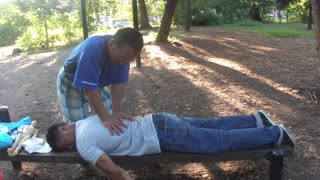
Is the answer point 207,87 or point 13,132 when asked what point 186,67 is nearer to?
point 207,87

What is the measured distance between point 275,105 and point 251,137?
2652 mm

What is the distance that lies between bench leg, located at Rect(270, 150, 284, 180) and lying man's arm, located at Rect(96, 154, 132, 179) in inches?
47.6

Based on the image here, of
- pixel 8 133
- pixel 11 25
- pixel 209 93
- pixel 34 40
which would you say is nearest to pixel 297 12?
pixel 11 25

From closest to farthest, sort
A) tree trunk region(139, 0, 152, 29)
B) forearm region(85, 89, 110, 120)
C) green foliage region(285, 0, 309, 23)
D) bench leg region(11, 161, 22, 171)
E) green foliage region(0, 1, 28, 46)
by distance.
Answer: forearm region(85, 89, 110, 120) < bench leg region(11, 161, 22, 171) < tree trunk region(139, 0, 152, 29) < green foliage region(0, 1, 28, 46) < green foliage region(285, 0, 309, 23)

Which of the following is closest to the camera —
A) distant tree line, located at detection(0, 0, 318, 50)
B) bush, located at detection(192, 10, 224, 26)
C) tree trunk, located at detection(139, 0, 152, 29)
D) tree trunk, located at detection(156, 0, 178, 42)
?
tree trunk, located at detection(156, 0, 178, 42)

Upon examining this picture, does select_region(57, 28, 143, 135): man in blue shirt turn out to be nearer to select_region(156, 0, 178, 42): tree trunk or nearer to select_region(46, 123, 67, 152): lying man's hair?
select_region(46, 123, 67, 152): lying man's hair

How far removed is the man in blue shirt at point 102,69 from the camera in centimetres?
322

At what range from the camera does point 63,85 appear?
12.5ft

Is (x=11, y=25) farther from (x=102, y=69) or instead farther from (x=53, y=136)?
(x=102, y=69)

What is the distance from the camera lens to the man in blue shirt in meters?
3.22

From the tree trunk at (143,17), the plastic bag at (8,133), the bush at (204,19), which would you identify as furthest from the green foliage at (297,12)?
the plastic bag at (8,133)

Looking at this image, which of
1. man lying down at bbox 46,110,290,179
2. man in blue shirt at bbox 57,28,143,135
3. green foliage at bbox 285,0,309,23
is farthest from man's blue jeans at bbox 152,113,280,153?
green foliage at bbox 285,0,309,23

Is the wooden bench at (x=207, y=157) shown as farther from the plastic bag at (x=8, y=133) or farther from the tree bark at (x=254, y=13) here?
the tree bark at (x=254, y=13)

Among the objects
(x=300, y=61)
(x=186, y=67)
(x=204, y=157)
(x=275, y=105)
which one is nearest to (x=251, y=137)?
(x=204, y=157)
